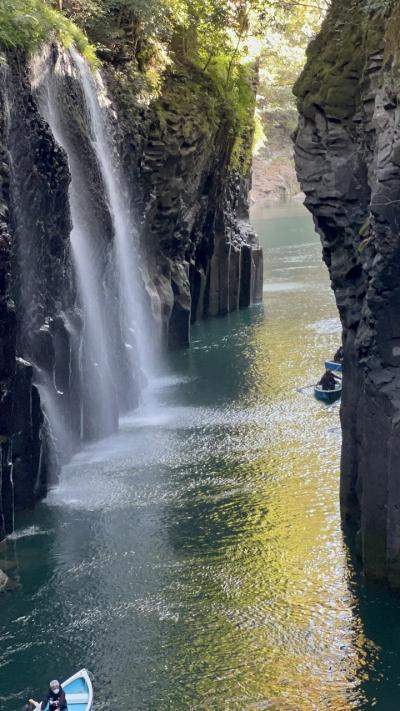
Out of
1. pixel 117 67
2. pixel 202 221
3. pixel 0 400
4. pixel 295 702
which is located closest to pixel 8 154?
pixel 0 400

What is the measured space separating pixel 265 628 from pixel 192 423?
15.1 meters

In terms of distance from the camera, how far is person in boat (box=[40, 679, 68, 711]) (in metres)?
17.0

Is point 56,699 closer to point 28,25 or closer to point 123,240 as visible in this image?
point 28,25

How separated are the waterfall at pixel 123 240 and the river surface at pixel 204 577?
5.65 metres

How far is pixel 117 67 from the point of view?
4238 cm

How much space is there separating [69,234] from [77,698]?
54.3ft

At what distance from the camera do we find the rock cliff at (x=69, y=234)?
26891mm

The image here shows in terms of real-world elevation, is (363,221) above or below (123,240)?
above

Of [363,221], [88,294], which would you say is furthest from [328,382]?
[363,221]

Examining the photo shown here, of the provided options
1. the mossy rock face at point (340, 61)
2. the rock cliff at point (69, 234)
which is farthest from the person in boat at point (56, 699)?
the mossy rock face at point (340, 61)

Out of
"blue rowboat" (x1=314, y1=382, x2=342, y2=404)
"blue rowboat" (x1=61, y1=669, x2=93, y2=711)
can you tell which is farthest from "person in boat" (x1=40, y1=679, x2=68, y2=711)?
"blue rowboat" (x1=314, y1=382, x2=342, y2=404)

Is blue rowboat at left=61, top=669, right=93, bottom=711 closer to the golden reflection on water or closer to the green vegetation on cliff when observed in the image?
the golden reflection on water

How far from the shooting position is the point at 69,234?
31.4 metres

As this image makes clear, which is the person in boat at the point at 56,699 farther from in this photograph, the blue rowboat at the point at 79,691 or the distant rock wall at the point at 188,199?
the distant rock wall at the point at 188,199
